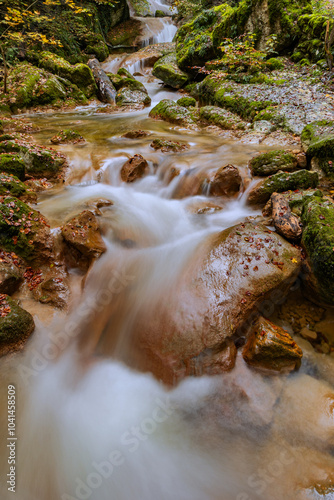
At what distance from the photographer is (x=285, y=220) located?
3.91m

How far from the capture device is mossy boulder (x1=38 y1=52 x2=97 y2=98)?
12.3 meters

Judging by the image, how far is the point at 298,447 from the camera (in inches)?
93.2

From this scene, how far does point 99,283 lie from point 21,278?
46.0 inches

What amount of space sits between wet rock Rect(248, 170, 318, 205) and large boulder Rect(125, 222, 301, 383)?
4.04 ft

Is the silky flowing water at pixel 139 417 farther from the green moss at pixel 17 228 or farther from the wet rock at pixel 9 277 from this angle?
the green moss at pixel 17 228

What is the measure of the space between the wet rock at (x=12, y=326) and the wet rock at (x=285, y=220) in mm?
3994

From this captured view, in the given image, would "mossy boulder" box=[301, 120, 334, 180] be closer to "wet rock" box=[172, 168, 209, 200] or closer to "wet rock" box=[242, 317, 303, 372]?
"wet rock" box=[172, 168, 209, 200]

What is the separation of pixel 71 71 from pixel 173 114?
695cm

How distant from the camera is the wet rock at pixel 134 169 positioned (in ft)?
20.1

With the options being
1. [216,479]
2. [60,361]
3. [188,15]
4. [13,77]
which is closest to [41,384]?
[60,361]

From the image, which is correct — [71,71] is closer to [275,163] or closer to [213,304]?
[275,163]

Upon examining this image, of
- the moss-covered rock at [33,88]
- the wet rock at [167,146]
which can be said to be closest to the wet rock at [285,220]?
the wet rock at [167,146]

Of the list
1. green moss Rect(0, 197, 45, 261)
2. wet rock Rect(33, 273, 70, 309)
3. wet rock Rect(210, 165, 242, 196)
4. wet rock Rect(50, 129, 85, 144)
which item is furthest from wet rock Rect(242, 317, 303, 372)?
wet rock Rect(50, 129, 85, 144)

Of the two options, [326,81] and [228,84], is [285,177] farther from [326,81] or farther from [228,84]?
[228,84]
